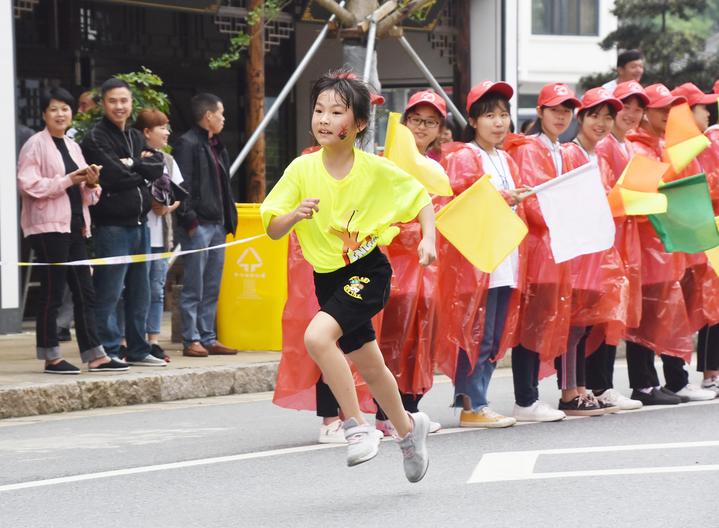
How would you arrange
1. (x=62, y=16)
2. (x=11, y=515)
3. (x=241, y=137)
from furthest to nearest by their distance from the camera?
(x=241, y=137), (x=62, y=16), (x=11, y=515)

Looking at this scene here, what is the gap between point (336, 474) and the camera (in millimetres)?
6715

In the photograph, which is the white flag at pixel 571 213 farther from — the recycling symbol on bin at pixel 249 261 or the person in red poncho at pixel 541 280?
the recycling symbol on bin at pixel 249 261

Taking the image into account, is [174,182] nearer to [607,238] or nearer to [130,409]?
[130,409]

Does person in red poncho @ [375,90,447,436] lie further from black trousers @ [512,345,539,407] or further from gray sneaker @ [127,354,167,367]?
gray sneaker @ [127,354,167,367]

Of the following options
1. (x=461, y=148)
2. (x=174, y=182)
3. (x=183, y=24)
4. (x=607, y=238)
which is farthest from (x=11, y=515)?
(x=183, y=24)

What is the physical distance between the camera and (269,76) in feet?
57.0

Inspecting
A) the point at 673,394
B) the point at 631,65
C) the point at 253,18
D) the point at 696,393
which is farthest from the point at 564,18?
the point at 673,394

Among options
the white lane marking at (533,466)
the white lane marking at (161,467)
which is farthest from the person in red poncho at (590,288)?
the white lane marking at (161,467)

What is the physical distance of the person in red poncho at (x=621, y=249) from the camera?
8.94 meters

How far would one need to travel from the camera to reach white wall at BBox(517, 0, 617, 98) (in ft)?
129

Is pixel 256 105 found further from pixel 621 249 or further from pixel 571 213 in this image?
pixel 571 213

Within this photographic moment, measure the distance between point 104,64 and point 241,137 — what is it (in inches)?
89.1

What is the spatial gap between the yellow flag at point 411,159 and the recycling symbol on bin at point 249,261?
150 inches

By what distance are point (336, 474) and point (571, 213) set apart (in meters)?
2.33
